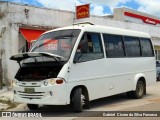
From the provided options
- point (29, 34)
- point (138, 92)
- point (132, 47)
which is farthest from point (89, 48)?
point (29, 34)

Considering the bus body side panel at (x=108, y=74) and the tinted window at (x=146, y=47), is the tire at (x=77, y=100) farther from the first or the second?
the tinted window at (x=146, y=47)

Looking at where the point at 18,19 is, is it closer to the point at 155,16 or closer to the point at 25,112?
the point at 25,112

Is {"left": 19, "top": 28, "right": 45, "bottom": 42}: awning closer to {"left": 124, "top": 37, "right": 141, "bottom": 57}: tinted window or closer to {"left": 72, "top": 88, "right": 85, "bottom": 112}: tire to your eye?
{"left": 124, "top": 37, "right": 141, "bottom": 57}: tinted window

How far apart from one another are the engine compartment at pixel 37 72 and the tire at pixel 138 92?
15.4 feet

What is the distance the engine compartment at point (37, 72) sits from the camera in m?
10.8

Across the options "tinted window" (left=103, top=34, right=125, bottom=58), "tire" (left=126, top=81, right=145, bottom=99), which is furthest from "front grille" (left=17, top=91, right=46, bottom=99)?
"tire" (left=126, top=81, right=145, bottom=99)

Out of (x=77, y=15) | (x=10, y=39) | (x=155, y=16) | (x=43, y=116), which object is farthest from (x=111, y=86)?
(x=155, y=16)

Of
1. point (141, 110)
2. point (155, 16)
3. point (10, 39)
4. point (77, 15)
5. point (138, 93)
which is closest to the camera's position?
point (141, 110)

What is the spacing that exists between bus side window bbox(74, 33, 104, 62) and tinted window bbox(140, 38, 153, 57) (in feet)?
11.6

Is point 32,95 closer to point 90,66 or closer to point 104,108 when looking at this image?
point 90,66

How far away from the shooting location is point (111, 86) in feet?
42.1

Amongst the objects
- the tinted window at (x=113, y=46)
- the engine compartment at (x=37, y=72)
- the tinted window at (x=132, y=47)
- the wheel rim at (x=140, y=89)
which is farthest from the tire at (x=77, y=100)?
the wheel rim at (x=140, y=89)

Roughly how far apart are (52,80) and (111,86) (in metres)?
2.96

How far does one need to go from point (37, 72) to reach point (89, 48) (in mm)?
1838
